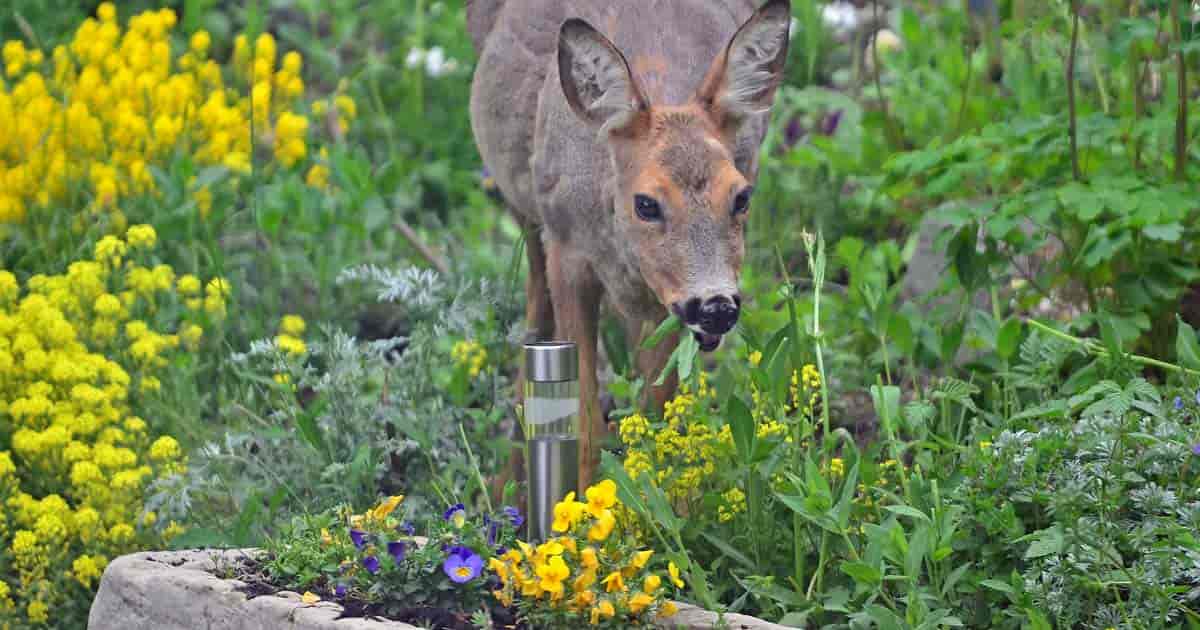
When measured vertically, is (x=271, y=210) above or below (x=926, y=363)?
above

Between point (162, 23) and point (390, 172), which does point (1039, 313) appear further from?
point (162, 23)

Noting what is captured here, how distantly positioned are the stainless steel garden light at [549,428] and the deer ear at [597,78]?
541 mm

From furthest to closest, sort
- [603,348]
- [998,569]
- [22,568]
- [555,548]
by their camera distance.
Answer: [603,348] → [22,568] → [998,569] → [555,548]

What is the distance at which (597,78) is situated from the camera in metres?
3.64

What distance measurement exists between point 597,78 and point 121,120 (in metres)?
2.91

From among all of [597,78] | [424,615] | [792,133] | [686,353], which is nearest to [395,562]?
[424,615]

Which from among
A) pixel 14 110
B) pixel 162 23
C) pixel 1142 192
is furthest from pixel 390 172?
pixel 1142 192

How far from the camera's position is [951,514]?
3.20m

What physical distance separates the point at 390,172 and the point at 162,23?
47.7 inches

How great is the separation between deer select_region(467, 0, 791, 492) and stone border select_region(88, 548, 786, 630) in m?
0.80

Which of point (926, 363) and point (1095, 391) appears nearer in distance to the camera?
point (1095, 391)

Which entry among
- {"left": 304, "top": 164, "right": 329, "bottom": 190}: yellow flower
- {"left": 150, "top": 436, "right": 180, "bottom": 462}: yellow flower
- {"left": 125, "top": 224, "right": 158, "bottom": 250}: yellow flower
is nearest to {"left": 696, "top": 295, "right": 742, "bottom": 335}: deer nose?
{"left": 150, "top": 436, "right": 180, "bottom": 462}: yellow flower

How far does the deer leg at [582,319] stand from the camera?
4.02 metres

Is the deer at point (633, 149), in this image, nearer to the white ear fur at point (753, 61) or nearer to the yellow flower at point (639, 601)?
the white ear fur at point (753, 61)
